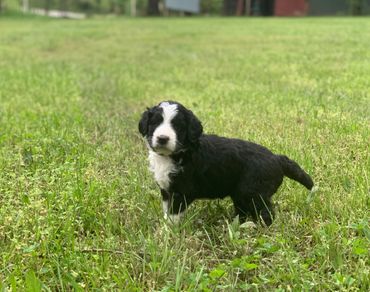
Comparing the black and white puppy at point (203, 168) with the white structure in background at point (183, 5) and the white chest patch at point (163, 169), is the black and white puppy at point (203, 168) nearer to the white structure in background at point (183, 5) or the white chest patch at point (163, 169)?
the white chest patch at point (163, 169)

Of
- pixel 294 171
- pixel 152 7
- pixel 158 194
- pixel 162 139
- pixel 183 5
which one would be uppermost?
pixel 183 5

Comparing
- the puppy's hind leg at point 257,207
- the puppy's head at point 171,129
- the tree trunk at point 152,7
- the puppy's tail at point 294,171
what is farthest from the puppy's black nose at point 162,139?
the tree trunk at point 152,7

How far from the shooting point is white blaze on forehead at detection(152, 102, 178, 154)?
3.57 meters

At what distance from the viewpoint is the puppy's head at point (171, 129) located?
141 inches

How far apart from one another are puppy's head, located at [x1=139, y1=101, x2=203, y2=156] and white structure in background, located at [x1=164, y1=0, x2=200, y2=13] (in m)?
Result: 46.9

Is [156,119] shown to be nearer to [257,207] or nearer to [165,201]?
[165,201]

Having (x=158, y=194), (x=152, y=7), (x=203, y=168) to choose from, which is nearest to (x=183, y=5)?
(x=152, y=7)

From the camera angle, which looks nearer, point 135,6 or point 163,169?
point 163,169

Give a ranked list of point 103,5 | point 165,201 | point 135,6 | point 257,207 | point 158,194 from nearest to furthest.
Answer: point 257,207, point 165,201, point 158,194, point 135,6, point 103,5

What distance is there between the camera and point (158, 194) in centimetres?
440

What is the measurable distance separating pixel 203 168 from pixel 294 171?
0.71 metres

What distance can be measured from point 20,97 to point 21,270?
6.40m

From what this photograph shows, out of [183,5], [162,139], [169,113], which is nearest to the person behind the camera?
[162,139]

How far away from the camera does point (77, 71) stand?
12711 mm
